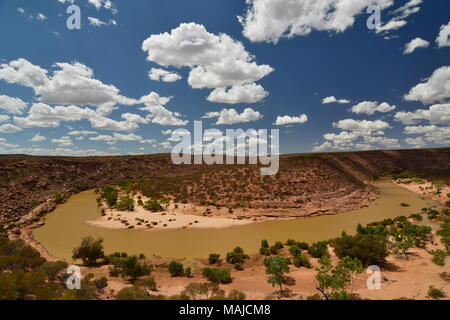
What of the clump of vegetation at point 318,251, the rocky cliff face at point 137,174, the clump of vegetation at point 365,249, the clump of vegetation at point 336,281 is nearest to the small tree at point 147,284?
the clump of vegetation at point 336,281

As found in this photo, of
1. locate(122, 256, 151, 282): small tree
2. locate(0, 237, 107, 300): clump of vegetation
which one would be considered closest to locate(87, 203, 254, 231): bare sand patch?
locate(122, 256, 151, 282): small tree

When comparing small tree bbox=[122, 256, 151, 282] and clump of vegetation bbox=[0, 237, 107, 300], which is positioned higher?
clump of vegetation bbox=[0, 237, 107, 300]

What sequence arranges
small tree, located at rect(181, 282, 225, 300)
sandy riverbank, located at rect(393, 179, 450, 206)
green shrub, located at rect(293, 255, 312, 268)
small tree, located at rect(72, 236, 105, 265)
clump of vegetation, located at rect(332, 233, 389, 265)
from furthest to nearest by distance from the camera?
1. sandy riverbank, located at rect(393, 179, 450, 206)
2. small tree, located at rect(72, 236, 105, 265)
3. green shrub, located at rect(293, 255, 312, 268)
4. clump of vegetation, located at rect(332, 233, 389, 265)
5. small tree, located at rect(181, 282, 225, 300)

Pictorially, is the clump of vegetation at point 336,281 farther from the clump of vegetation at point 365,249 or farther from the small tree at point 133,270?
the small tree at point 133,270

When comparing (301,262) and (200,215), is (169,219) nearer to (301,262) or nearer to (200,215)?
(200,215)

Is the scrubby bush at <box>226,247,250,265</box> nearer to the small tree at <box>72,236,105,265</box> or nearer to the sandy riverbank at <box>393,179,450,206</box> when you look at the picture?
the small tree at <box>72,236,105,265</box>

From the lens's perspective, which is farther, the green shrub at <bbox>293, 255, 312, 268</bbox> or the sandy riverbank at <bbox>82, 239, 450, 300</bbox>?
the green shrub at <bbox>293, 255, 312, 268</bbox>

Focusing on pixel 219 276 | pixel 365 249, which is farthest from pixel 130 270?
pixel 365 249
